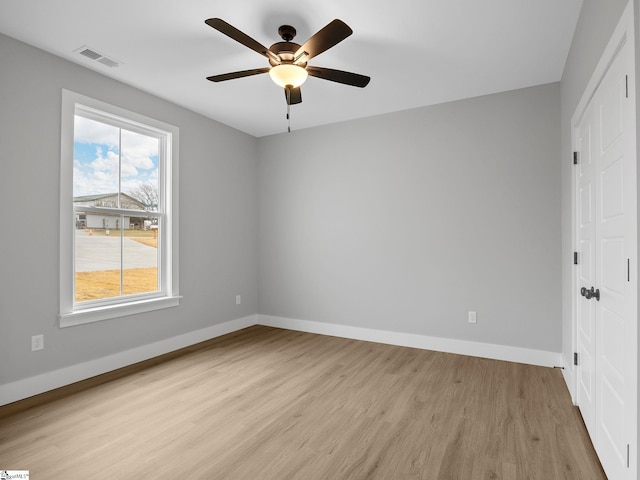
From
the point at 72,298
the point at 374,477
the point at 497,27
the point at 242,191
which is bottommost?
the point at 374,477

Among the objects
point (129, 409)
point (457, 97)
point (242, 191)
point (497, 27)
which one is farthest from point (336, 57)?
point (129, 409)

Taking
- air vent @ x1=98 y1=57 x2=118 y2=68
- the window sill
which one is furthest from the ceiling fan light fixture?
the window sill

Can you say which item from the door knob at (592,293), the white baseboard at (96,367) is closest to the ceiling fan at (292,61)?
the door knob at (592,293)

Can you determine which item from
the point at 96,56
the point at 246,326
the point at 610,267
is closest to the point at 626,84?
the point at 610,267

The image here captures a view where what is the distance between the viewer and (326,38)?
2215 mm

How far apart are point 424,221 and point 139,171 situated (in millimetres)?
3154

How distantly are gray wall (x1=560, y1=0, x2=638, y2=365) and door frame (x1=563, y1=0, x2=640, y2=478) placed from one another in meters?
0.07

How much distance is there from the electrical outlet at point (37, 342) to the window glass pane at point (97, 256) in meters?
0.43

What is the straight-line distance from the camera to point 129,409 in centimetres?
258

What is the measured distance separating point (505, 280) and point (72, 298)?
4084mm

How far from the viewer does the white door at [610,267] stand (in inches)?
55.8

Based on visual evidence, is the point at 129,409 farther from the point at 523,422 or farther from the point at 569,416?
the point at 569,416

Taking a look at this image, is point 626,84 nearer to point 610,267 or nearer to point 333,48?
point 610,267

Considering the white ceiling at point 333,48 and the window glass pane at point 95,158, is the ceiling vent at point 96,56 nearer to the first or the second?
the white ceiling at point 333,48
